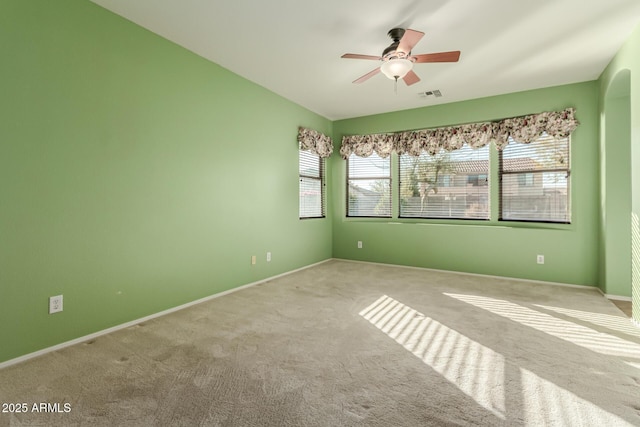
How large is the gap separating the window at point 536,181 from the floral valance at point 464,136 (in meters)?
0.15

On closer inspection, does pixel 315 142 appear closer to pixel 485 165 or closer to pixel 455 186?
pixel 455 186

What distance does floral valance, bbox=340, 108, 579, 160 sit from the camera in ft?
13.5

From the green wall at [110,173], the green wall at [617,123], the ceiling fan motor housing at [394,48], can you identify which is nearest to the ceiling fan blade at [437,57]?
the ceiling fan motor housing at [394,48]

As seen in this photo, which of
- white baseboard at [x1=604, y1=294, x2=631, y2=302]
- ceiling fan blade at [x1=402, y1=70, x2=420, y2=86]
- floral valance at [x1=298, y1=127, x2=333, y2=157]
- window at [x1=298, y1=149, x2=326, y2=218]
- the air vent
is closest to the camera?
ceiling fan blade at [x1=402, y1=70, x2=420, y2=86]

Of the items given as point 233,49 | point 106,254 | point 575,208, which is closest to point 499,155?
point 575,208

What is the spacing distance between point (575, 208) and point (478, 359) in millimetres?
3183

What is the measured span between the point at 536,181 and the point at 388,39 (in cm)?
302

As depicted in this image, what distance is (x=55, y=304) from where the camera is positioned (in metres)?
2.32

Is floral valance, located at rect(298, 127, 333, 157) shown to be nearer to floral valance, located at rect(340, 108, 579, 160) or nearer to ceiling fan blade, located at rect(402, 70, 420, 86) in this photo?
floral valance, located at rect(340, 108, 579, 160)

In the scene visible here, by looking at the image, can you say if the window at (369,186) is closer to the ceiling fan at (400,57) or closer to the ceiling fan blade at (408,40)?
the ceiling fan at (400,57)

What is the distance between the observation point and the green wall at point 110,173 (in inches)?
84.4

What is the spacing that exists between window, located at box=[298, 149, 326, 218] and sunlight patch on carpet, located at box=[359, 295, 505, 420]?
243 centimetres

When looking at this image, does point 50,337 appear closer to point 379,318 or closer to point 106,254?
point 106,254

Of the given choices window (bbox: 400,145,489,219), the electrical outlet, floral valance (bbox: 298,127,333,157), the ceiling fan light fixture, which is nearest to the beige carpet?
the electrical outlet
